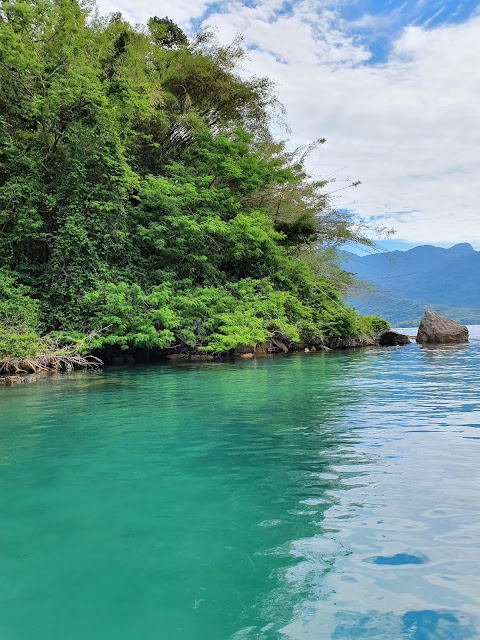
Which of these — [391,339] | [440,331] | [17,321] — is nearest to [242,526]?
[17,321]

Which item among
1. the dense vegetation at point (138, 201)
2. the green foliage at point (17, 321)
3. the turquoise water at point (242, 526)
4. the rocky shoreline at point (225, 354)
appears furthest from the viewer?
the dense vegetation at point (138, 201)

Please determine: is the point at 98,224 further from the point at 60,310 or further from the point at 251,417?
the point at 251,417

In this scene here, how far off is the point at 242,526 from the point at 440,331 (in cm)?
2435

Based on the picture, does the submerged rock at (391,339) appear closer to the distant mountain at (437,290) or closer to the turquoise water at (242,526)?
the distant mountain at (437,290)

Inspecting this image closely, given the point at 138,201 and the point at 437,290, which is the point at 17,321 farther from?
the point at 437,290

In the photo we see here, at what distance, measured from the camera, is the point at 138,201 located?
60.6 feet

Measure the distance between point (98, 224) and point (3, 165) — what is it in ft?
10.2

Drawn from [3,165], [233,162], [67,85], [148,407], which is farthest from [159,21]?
[148,407]

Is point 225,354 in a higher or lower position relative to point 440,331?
lower

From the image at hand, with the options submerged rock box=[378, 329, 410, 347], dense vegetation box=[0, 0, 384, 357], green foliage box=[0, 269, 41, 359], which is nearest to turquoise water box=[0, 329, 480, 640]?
green foliage box=[0, 269, 41, 359]

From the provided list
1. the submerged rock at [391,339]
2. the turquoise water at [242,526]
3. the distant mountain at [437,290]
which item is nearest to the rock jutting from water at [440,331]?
the submerged rock at [391,339]

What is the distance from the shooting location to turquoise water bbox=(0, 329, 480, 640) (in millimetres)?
2164

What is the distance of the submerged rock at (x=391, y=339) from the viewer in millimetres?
25047

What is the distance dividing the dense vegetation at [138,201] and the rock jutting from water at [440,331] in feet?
17.5
